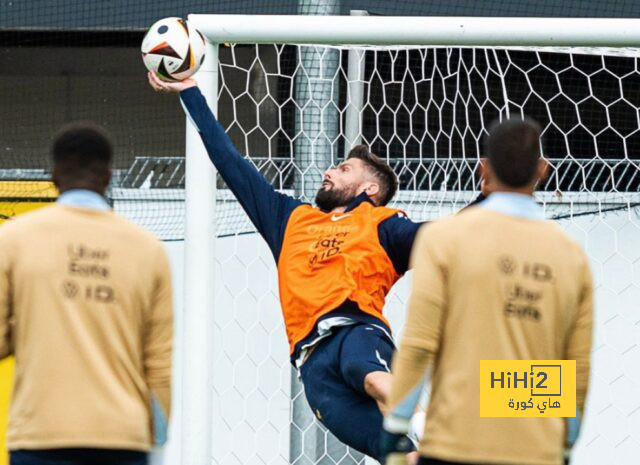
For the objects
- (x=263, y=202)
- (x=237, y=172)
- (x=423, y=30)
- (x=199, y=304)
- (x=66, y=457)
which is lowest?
(x=66, y=457)

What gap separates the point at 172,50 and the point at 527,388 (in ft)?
6.03

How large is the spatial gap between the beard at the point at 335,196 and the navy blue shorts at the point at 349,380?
587 millimetres

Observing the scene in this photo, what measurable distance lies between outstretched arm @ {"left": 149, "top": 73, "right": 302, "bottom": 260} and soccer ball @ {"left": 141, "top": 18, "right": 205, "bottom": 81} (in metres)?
0.06

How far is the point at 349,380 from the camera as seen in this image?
13.7ft

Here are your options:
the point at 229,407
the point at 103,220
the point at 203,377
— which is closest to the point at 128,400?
the point at 103,220

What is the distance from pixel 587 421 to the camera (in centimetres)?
542

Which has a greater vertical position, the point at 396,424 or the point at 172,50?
the point at 172,50

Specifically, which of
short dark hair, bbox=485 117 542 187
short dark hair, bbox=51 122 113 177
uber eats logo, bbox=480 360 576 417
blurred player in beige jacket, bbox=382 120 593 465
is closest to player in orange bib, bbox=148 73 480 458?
uber eats logo, bbox=480 360 576 417

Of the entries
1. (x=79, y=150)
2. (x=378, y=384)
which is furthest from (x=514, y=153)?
(x=378, y=384)

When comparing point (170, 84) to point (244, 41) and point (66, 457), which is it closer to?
point (244, 41)

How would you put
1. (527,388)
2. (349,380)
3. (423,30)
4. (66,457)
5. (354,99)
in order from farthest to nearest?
(354,99) < (423,30) < (349,380) < (527,388) < (66,457)

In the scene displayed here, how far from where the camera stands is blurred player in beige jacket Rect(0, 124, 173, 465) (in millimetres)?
2711

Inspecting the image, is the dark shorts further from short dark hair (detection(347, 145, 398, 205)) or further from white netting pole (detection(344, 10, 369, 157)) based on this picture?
white netting pole (detection(344, 10, 369, 157))

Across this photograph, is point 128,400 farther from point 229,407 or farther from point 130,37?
point 130,37
